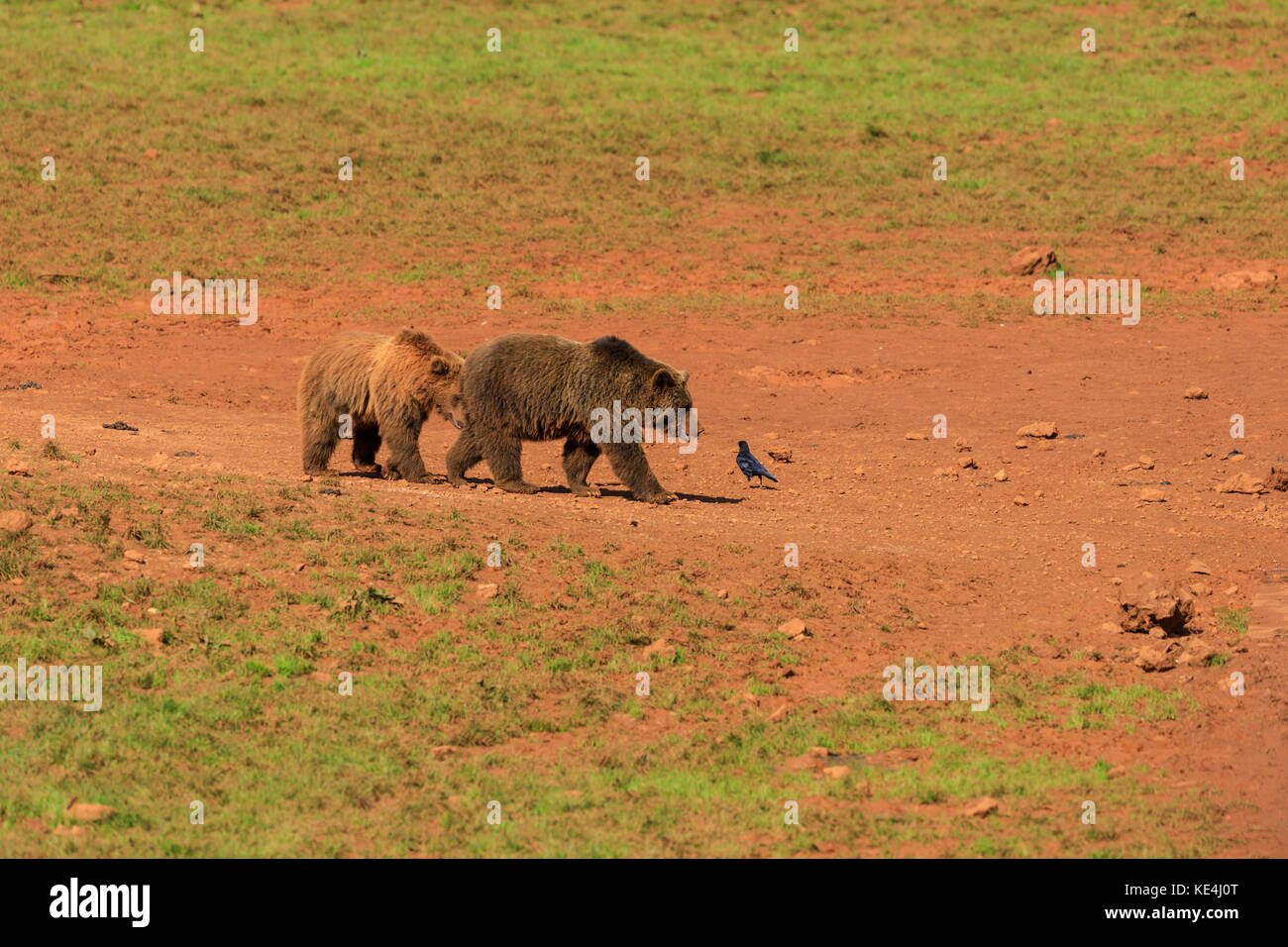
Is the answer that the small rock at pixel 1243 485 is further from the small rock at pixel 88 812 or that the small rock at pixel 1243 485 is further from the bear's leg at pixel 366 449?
the small rock at pixel 88 812

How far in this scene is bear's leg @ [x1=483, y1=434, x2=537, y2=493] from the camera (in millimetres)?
13211

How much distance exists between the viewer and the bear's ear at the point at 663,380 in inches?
525

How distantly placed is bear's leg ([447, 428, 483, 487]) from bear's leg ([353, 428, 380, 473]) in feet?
3.97

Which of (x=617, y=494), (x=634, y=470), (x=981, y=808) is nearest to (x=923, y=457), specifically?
→ (x=617, y=494)

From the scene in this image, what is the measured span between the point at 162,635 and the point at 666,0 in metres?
33.4

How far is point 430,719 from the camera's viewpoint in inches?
336

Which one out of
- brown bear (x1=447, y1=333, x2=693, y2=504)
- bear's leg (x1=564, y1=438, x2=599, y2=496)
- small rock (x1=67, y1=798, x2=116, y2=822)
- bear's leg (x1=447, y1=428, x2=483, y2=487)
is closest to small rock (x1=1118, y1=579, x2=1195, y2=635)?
brown bear (x1=447, y1=333, x2=693, y2=504)

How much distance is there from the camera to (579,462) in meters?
13.5

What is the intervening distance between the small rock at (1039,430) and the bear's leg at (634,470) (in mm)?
5217

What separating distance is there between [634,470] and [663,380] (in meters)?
0.89

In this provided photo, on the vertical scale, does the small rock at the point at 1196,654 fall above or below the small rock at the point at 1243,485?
below

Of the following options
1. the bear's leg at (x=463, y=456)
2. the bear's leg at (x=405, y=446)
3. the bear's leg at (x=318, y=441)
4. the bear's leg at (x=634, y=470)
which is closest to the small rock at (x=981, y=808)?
the bear's leg at (x=634, y=470)

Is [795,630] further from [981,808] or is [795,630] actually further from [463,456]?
[463,456]

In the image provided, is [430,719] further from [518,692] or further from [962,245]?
[962,245]
